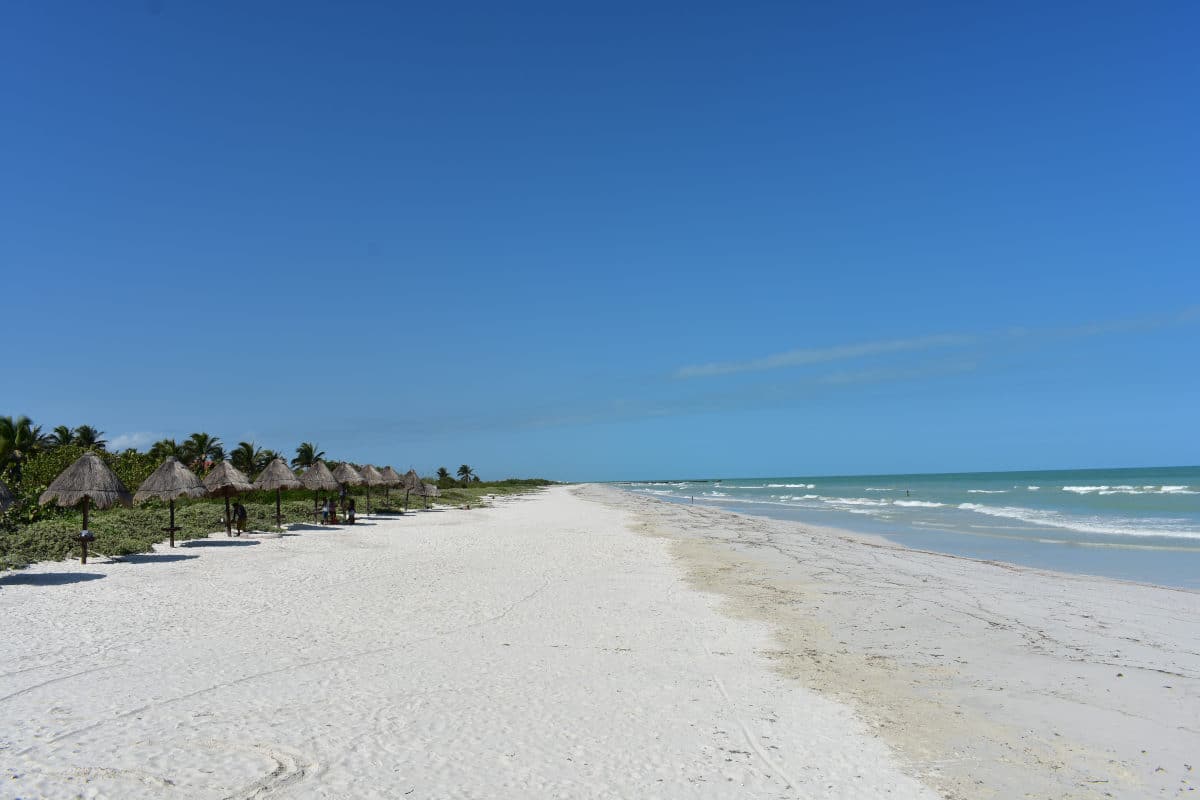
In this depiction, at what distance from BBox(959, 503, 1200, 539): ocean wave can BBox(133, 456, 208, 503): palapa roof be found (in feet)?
93.9

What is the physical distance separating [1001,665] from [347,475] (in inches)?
1173

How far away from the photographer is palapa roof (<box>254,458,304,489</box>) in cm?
2552

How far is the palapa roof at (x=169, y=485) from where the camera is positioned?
63.4 ft

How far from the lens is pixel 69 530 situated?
60.3 ft

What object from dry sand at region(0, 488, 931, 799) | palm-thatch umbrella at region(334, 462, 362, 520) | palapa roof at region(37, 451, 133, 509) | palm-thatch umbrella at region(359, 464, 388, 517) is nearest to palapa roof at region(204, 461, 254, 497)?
palapa roof at region(37, 451, 133, 509)

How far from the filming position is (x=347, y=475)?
33.6 metres

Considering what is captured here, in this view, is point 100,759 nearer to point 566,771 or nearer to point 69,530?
point 566,771

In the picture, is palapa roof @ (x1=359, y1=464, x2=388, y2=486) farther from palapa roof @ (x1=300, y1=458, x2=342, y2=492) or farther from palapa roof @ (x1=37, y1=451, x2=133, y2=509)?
palapa roof @ (x1=37, y1=451, x2=133, y2=509)

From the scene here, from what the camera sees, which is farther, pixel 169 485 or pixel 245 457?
pixel 245 457

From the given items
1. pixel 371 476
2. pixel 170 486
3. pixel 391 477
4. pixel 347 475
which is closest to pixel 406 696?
pixel 170 486

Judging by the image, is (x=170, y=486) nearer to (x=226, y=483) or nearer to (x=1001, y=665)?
(x=226, y=483)

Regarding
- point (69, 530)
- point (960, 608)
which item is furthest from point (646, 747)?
point (69, 530)

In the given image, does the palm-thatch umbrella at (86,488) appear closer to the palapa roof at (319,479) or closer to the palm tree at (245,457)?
the palapa roof at (319,479)

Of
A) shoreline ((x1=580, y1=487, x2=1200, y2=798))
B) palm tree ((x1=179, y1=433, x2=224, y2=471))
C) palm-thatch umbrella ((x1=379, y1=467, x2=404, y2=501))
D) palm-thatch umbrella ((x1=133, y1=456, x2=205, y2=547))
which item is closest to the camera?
shoreline ((x1=580, y1=487, x2=1200, y2=798))
